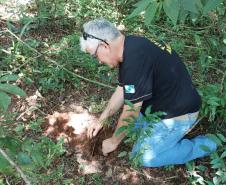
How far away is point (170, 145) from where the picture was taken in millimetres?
2990

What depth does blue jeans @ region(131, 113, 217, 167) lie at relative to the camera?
2891 millimetres

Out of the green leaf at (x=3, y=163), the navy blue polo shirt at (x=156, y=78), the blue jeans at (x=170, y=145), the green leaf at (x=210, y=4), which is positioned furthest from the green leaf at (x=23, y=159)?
the blue jeans at (x=170, y=145)

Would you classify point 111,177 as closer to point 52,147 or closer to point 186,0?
point 52,147

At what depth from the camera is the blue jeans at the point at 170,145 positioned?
2.89m

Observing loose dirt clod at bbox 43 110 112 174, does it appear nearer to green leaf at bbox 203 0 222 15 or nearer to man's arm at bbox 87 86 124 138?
man's arm at bbox 87 86 124 138

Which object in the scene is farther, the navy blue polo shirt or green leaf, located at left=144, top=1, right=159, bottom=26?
the navy blue polo shirt

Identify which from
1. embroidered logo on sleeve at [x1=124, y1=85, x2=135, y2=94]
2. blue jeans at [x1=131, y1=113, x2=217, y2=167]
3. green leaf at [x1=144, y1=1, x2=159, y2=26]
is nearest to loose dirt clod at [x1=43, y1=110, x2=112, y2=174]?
blue jeans at [x1=131, y1=113, x2=217, y2=167]

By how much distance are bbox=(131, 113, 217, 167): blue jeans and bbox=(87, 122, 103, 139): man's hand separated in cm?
35

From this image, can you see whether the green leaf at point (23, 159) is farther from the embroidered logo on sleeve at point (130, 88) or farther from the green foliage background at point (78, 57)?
the embroidered logo on sleeve at point (130, 88)

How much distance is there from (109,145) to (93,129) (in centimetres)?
22

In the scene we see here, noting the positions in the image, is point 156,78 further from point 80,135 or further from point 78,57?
point 78,57

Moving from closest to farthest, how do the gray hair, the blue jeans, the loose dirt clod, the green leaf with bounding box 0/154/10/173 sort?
Answer: the green leaf with bounding box 0/154/10/173 < the gray hair < the blue jeans < the loose dirt clod

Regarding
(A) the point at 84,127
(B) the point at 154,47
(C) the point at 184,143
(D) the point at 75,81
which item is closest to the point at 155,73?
(B) the point at 154,47

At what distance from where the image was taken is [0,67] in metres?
3.72
